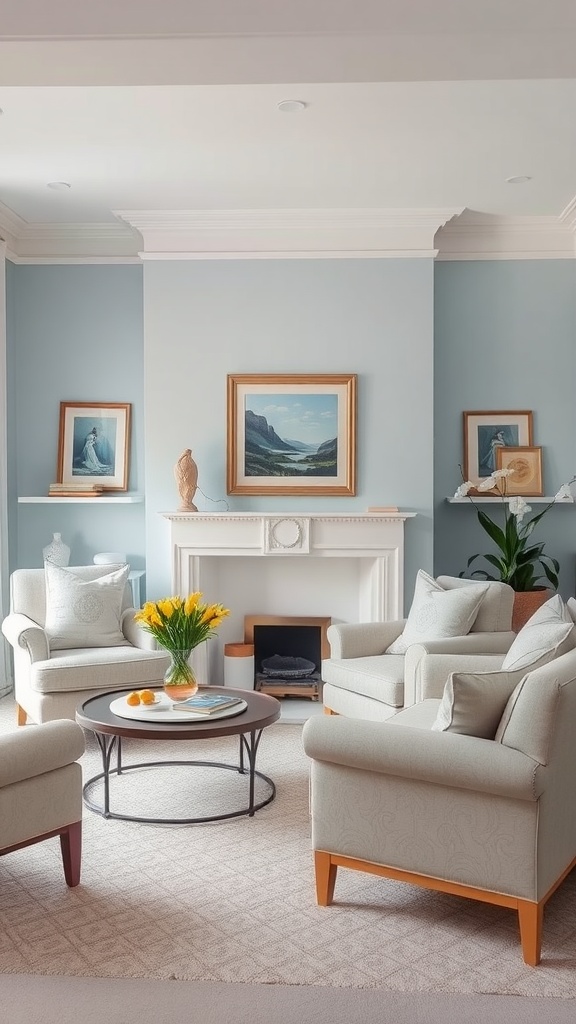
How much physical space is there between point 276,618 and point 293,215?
8.05 feet

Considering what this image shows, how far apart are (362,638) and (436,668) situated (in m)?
0.82

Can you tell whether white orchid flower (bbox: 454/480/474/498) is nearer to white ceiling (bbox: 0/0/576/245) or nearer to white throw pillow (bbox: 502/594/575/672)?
white ceiling (bbox: 0/0/576/245)

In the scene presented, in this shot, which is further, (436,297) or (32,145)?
(436,297)

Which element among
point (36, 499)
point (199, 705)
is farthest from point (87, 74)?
point (36, 499)

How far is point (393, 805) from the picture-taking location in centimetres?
271

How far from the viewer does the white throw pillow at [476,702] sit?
105 inches

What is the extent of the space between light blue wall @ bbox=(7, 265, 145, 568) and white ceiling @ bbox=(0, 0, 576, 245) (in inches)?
18.5

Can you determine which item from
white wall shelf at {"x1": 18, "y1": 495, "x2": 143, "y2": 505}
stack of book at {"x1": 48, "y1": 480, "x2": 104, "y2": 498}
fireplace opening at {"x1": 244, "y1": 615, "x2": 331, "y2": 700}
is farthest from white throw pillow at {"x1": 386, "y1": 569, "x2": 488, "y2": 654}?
stack of book at {"x1": 48, "y1": 480, "x2": 104, "y2": 498}

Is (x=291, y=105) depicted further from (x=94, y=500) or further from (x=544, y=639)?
(x=94, y=500)

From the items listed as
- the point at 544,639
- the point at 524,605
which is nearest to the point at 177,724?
the point at 544,639

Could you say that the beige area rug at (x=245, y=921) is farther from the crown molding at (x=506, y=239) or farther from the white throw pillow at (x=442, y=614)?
the crown molding at (x=506, y=239)

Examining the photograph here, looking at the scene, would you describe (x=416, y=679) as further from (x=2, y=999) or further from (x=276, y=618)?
(x=2, y=999)

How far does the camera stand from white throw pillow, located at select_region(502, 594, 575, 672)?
2902 millimetres

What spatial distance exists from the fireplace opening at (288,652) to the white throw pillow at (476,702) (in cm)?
303
